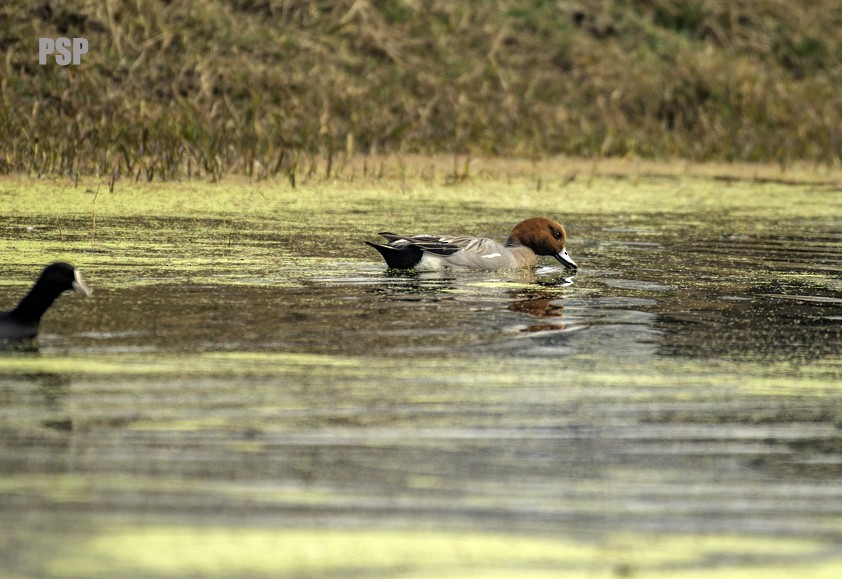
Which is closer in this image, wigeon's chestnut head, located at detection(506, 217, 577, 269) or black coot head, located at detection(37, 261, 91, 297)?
black coot head, located at detection(37, 261, 91, 297)

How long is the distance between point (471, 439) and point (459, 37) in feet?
54.2

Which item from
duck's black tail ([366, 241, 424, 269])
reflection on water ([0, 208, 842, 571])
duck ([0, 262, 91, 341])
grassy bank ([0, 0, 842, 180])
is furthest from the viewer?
grassy bank ([0, 0, 842, 180])

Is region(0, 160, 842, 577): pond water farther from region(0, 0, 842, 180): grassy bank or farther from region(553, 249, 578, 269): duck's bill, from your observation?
region(0, 0, 842, 180): grassy bank

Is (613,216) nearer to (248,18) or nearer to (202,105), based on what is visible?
(202,105)

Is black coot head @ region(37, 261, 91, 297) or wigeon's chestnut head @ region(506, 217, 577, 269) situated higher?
black coot head @ region(37, 261, 91, 297)

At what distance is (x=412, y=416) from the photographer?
471cm

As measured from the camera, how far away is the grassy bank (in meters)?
14.5

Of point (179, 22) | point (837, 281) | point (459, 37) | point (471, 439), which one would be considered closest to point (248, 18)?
point (179, 22)

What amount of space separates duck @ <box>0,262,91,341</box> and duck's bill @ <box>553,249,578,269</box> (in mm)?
3674

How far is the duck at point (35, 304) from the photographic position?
19.1 feet

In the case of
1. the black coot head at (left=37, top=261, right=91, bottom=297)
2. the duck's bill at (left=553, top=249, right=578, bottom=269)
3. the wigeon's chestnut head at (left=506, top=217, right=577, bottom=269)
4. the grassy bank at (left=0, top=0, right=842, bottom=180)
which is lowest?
the duck's bill at (left=553, top=249, right=578, bottom=269)

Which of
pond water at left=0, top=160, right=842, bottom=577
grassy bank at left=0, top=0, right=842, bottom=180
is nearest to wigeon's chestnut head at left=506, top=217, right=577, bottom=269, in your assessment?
pond water at left=0, top=160, right=842, bottom=577

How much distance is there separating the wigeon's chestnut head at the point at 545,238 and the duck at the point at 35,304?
3.73 metres

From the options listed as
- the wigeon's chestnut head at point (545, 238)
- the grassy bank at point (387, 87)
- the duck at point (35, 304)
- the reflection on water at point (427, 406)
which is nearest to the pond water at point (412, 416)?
the reflection on water at point (427, 406)
